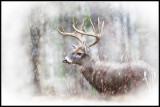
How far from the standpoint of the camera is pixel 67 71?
548 centimetres

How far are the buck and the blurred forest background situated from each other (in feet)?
2.21

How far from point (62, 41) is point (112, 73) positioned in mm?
1676

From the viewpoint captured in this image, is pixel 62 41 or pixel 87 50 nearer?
pixel 87 50

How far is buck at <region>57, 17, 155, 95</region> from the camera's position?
14.3 ft

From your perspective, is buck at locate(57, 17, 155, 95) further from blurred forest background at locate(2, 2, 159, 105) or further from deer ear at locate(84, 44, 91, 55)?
blurred forest background at locate(2, 2, 159, 105)

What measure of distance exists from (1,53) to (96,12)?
8.03 ft

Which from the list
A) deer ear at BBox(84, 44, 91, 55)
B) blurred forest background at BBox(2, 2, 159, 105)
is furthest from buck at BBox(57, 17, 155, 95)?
blurred forest background at BBox(2, 2, 159, 105)

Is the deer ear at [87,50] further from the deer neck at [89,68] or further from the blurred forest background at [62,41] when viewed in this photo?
the blurred forest background at [62,41]

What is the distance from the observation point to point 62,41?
5.60 meters

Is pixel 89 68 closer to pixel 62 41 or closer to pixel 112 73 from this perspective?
pixel 112 73

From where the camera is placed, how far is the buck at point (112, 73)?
4.36 metres

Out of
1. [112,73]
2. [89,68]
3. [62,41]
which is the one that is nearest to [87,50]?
[89,68]

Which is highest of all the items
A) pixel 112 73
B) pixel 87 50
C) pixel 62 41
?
pixel 62 41

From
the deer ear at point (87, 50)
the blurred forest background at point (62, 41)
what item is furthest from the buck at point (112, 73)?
the blurred forest background at point (62, 41)
